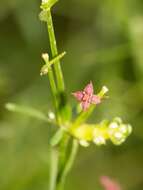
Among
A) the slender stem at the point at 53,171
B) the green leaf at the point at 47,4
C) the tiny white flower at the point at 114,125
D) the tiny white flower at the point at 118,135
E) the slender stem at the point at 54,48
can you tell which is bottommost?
the tiny white flower at the point at 118,135

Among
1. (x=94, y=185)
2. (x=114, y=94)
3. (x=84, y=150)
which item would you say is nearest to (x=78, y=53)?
(x=114, y=94)

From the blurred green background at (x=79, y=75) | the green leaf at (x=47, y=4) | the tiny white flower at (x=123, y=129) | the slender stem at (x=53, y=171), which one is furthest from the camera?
the blurred green background at (x=79, y=75)

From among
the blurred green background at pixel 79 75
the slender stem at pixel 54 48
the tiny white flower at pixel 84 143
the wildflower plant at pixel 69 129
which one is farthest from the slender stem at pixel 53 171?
the blurred green background at pixel 79 75

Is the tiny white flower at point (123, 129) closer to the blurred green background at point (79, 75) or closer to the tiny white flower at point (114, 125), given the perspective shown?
the tiny white flower at point (114, 125)

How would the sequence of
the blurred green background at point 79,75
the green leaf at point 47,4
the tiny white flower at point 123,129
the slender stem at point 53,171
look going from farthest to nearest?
the blurred green background at point 79,75 → the slender stem at point 53,171 → the tiny white flower at point 123,129 → the green leaf at point 47,4

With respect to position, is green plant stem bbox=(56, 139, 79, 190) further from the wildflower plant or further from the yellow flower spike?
the yellow flower spike

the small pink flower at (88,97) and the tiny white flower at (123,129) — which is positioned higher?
the small pink flower at (88,97)

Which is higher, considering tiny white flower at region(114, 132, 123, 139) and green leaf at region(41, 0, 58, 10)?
green leaf at region(41, 0, 58, 10)

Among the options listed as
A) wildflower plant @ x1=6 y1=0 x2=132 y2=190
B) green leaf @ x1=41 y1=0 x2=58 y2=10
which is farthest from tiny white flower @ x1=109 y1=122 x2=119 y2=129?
green leaf @ x1=41 y1=0 x2=58 y2=10

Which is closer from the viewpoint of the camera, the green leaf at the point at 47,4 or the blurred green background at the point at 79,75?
the green leaf at the point at 47,4
